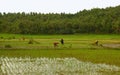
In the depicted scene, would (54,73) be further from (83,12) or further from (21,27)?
(83,12)

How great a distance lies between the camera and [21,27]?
10094 centimetres

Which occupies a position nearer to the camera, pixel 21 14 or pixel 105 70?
pixel 105 70

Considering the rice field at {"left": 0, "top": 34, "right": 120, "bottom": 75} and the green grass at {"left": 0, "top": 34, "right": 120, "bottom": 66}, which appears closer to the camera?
the rice field at {"left": 0, "top": 34, "right": 120, "bottom": 75}

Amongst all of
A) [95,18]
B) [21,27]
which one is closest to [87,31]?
[95,18]

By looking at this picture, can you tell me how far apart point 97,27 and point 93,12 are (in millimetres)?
26132

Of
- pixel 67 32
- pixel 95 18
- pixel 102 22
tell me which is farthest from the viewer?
pixel 95 18

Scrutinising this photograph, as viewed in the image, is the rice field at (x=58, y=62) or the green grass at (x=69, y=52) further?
the green grass at (x=69, y=52)

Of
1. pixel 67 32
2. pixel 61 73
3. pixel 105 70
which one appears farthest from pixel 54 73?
pixel 67 32

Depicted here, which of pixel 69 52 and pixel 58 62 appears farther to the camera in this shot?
pixel 69 52

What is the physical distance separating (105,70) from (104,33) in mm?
75782

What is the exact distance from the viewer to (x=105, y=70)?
1944 centimetres

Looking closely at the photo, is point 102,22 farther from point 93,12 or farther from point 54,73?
point 54,73

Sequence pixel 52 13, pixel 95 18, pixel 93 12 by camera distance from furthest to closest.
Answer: pixel 52 13
pixel 93 12
pixel 95 18

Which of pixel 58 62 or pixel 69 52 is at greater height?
pixel 58 62
